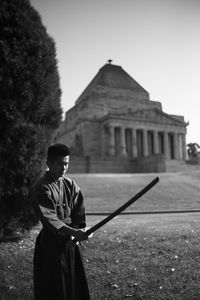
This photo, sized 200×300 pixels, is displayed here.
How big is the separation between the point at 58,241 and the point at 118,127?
59.1 meters

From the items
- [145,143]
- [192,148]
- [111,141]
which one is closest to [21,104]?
[111,141]

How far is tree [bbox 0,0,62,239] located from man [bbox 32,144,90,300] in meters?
4.44

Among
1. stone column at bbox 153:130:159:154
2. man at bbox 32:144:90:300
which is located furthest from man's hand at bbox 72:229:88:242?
stone column at bbox 153:130:159:154

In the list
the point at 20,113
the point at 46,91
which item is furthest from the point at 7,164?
the point at 46,91

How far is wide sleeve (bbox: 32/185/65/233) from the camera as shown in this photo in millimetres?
3128

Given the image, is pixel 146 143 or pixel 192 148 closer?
pixel 146 143

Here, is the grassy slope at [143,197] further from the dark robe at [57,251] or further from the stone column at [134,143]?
the stone column at [134,143]

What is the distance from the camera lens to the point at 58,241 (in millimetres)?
3332

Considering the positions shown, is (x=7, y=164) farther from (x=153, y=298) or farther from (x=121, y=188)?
(x=121, y=188)

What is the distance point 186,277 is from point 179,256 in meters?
1.01

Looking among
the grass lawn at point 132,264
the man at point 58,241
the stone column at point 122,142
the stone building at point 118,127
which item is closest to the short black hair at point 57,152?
the man at point 58,241

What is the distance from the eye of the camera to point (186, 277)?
5.77 meters

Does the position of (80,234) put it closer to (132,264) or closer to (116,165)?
(132,264)

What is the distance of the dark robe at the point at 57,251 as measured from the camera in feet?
10.8
